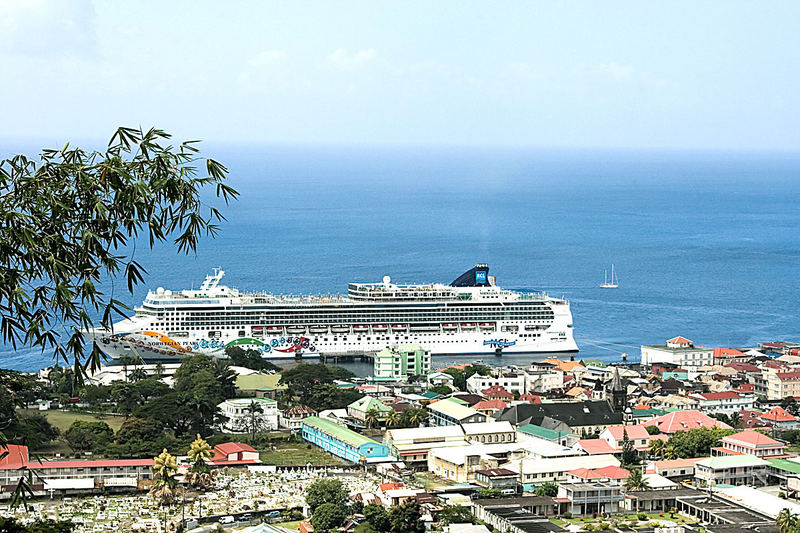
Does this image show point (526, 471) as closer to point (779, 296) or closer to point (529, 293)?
point (529, 293)

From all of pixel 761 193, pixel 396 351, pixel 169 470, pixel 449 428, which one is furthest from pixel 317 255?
pixel 761 193

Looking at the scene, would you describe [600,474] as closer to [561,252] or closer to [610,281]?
[610,281]

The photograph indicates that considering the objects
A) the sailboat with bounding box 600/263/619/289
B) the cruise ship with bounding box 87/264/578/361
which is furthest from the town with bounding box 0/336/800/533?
the sailboat with bounding box 600/263/619/289

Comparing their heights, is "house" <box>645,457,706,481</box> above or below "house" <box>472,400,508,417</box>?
below

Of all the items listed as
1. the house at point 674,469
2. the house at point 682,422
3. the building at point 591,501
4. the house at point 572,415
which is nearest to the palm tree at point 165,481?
the building at point 591,501

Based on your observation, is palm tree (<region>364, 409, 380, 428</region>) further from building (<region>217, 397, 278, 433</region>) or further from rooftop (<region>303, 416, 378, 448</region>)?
building (<region>217, 397, 278, 433</region>)

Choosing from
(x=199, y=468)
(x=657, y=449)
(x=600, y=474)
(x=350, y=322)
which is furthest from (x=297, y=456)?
(x=350, y=322)
